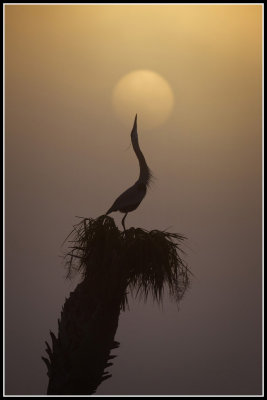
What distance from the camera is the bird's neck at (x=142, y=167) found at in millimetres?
8781

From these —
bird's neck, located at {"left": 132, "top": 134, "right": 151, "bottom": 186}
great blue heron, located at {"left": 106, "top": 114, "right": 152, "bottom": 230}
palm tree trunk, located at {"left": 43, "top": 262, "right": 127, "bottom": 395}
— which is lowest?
palm tree trunk, located at {"left": 43, "top": 262, "right": 127, "bottom": 395}

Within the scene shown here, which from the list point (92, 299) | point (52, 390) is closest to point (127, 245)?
point (92, 299)

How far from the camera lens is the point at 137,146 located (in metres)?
9.31

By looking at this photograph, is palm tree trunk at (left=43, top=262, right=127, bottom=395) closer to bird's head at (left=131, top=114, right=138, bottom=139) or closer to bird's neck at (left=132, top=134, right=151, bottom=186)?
bird's neck at (left=132, top=134, right=151, bottom=186)

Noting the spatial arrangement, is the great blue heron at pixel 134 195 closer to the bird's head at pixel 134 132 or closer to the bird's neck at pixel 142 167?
the bird's neck at pixel 142 167

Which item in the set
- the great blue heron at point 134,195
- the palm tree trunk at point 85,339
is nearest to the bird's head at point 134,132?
the great blue heron at point 134,195

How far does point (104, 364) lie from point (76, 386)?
0.43 meters

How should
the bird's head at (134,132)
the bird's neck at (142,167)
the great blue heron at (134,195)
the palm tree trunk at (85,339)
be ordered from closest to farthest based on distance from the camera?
1. the palm tree trunk at (85,339)
2. the great blue heron at (134,195)
3. the bird's neck at (142,167)
4. the bird's head at (134,132)

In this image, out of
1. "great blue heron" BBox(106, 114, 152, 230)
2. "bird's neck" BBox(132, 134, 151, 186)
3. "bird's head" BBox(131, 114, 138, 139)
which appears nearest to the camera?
"great blue heron" BBox(106, 114, 152, 230)

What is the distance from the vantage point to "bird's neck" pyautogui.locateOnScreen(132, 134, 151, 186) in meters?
8.78

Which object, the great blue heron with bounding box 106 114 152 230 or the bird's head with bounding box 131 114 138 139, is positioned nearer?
the great blue heron with bounding box 106 114 152 230

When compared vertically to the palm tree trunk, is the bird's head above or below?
above

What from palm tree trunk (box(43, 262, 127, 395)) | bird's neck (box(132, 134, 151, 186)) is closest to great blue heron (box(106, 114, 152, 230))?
bird's neck (box(132, 134, 151, 186))

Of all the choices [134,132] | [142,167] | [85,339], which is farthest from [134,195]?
[85,339]
